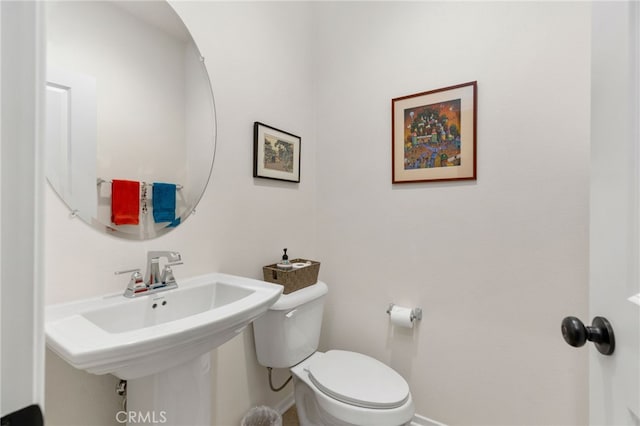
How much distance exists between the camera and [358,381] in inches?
48.7

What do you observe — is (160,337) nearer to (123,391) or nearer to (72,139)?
(123,391)

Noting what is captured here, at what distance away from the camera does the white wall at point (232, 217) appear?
2.79 feet

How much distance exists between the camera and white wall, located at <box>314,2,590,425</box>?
120 cm

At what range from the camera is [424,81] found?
4.89 ft

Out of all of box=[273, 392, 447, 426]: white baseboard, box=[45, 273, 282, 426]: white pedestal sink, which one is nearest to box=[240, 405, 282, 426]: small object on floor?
box=[273, 392, 447, 426]: white baseboard

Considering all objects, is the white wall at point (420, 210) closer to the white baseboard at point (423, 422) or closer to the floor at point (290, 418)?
the white baseboard at point (423, 422)

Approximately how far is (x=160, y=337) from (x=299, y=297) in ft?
2.48

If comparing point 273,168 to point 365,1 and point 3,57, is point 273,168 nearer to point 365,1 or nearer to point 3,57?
point 365,1

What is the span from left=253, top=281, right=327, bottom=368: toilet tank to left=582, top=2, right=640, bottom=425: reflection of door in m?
1.00

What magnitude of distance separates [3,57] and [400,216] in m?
1.50

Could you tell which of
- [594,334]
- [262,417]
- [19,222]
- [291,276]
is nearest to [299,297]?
[291,276]

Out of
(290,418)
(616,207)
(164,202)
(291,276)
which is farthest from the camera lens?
(290,418)

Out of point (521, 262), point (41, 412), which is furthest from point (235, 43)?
point (521, 262)

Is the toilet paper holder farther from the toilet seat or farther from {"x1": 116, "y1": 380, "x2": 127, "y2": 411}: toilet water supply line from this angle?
{"x1": 116, "y1": 380, "x2": 127, "y2": 411}: toilet water supply line
